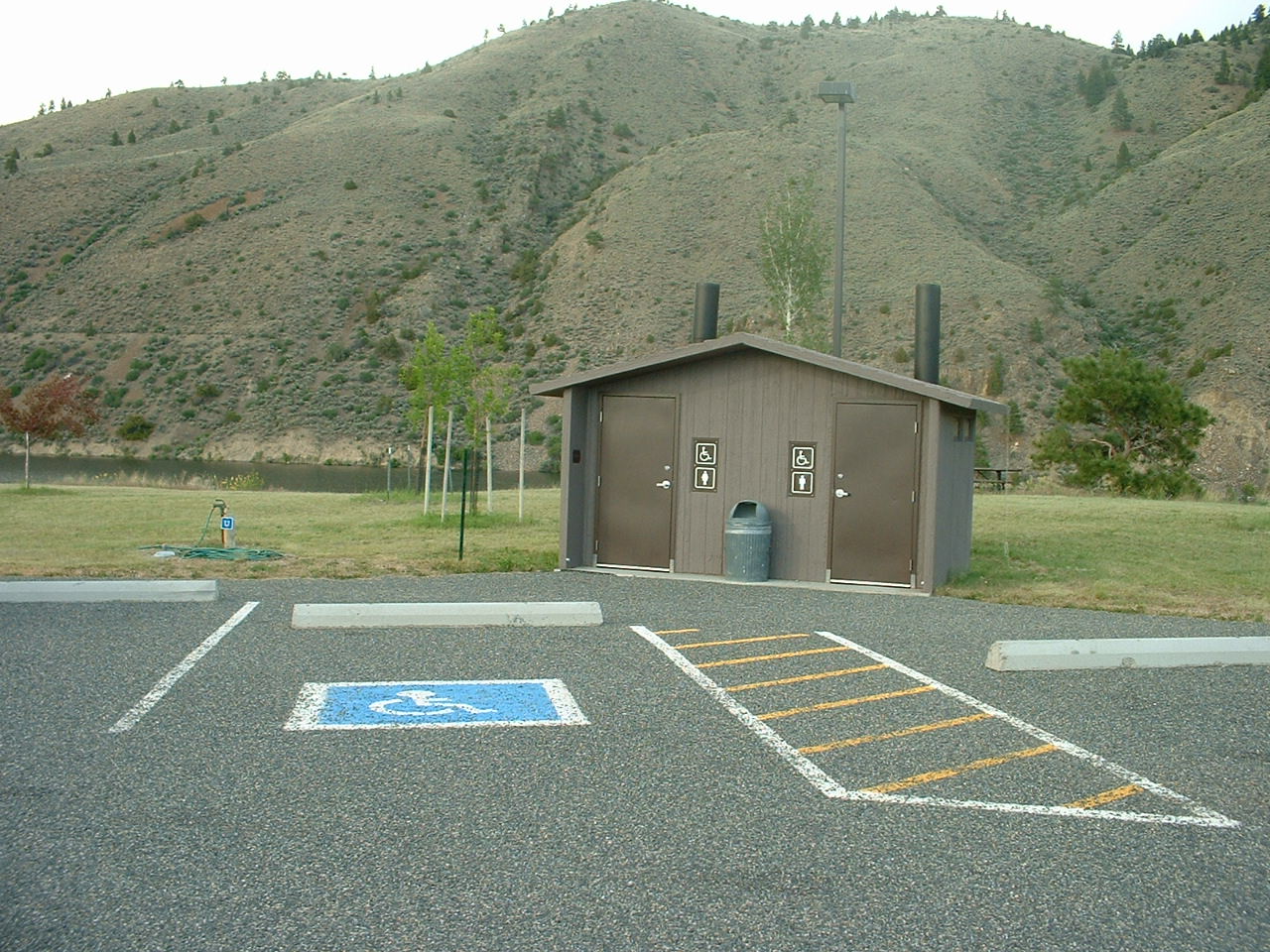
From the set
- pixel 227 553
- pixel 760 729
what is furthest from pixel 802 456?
pixel 760 729

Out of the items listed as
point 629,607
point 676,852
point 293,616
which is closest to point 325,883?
point 676,852

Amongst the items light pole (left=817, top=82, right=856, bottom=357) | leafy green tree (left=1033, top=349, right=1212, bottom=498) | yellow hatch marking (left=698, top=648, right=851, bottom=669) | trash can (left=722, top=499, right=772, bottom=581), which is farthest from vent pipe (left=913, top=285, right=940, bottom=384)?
leafy green tree (left=1033, top=349, right=1212, bottom=498)

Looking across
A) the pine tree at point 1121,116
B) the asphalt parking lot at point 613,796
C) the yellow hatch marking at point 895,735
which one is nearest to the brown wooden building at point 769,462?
the asphalt parking lot at point 613,796

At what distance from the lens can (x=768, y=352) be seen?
15180 millimetres

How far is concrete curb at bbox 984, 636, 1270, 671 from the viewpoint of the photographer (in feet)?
31.2

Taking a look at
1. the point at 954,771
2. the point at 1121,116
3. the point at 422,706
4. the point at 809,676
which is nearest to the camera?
the point at 954,771

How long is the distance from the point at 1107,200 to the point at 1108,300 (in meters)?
10.5

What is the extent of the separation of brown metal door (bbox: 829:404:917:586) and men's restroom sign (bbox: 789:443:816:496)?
289 mm

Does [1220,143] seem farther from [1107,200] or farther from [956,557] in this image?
[956,557]

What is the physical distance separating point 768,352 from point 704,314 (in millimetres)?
1759

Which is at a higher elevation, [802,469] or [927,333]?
[927,333]

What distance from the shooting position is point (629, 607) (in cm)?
1256

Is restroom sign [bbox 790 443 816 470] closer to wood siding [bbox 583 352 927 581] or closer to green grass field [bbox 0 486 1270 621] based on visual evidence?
wood siding [bbox 583 352 927 581]

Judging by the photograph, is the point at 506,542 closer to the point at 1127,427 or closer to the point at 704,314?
the point at 704,314
